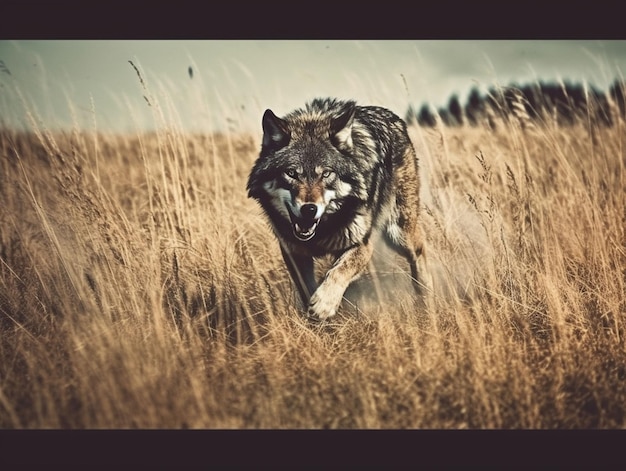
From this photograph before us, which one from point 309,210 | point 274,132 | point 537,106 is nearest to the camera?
point 309,210

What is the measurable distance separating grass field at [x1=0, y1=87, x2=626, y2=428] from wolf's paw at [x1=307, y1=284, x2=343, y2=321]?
13cm

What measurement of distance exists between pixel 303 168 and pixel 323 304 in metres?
0.99

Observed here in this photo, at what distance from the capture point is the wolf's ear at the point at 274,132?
3.78 metres

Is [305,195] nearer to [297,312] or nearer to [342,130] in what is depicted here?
[342,130]

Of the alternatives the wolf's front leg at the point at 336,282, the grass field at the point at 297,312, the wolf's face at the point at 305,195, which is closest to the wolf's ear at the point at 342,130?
the wolf's face at the point at 305,195

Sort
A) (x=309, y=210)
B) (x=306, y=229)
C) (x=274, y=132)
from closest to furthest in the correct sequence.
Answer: (x=309, y=210) → (x=306, y=229) → (x=274, y=132)

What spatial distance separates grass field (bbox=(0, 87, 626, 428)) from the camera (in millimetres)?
3125

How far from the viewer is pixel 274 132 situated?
12.6 ft

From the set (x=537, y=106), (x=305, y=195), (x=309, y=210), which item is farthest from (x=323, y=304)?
(x=537, y=106)

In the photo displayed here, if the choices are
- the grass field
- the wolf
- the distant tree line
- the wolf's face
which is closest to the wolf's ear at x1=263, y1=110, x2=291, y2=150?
the wolf

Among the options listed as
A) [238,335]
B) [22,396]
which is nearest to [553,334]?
[238,335]

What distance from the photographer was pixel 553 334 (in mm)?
3402

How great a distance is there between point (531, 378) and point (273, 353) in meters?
1.67

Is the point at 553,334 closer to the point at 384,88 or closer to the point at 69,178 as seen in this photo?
the point at 384,88
